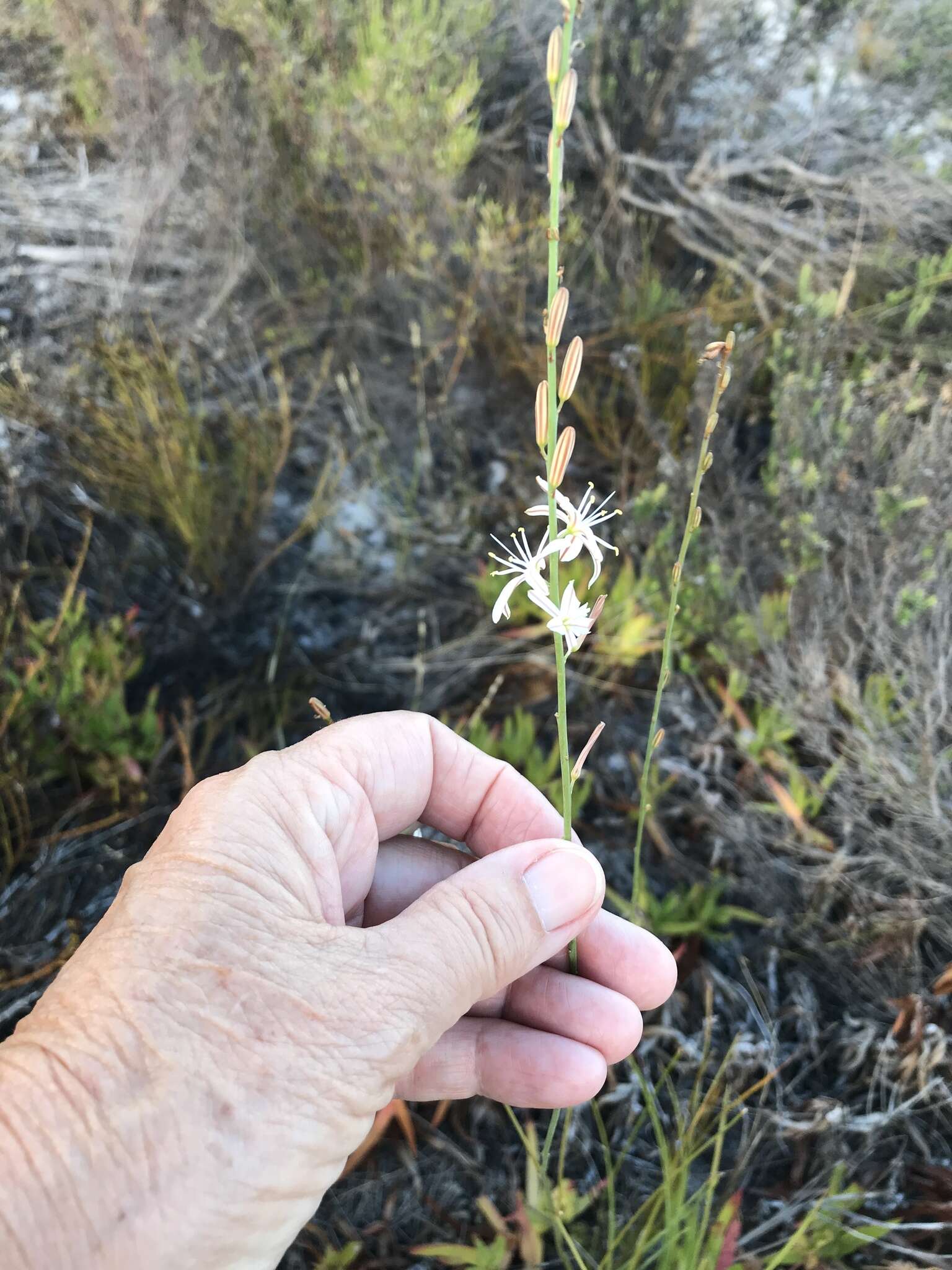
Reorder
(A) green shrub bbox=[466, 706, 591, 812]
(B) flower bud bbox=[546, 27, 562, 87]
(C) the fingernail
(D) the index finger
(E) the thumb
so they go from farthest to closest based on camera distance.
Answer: (A) green shrub bbox=[466, 706, 591, 812], (D) the index finger, (C) the fingernail, (E) the thumb, (B) flower bud bbox=[546, 27, 562, 87]

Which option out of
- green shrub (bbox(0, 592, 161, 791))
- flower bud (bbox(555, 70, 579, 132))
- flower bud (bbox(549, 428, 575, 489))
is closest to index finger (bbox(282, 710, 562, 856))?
flower bud (bbox(549, 428, 575, 489))

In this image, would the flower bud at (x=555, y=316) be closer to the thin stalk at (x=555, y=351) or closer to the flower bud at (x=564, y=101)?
the thin stalk at (x=555, y=351)

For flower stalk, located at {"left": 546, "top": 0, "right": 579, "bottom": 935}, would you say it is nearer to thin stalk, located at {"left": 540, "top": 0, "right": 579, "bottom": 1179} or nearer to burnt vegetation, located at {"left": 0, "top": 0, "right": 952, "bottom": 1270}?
thin stalk, located at {"left": 540, "top": 0, "right": 579, "bottom": 1179}

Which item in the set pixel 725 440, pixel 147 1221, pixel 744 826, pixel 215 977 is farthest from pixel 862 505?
pixel 147 1221

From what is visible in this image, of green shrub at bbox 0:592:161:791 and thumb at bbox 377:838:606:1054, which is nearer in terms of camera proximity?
thumb at bbox 377:838:606:1054

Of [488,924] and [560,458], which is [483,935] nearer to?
[488,924]

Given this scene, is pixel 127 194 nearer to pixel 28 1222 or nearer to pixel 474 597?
pixel 474 597

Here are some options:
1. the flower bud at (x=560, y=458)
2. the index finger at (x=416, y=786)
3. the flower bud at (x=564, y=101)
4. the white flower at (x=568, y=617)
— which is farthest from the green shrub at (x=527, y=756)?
the flower bud at (x=564, y=101)
